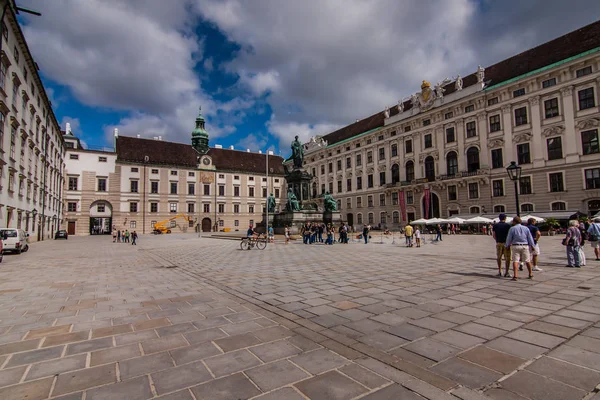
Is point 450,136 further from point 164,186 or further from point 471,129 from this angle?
point 164,186

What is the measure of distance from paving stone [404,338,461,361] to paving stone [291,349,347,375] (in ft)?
3.08

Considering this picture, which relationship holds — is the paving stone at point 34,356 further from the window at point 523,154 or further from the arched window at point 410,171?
the arched window at point 410,171

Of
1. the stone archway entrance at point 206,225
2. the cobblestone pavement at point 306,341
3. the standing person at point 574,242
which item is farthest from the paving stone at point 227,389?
the stone archway entrance at point 206,225

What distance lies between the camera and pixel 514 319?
5.02 metres

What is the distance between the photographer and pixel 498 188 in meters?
39.3

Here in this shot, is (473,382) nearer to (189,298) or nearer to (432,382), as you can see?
(432,382)

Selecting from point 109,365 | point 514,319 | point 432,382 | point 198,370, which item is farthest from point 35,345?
point 514,319

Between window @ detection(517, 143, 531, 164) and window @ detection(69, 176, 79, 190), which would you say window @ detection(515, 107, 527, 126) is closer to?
window @ detection(517, 143, 531, 164)

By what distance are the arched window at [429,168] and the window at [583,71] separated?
59.7ft

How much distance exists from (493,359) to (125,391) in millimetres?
3799

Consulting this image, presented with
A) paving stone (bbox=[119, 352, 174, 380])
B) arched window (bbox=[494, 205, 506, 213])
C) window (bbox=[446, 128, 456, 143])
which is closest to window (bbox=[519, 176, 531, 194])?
arched window (bbox=[494, 205, 506, 213])

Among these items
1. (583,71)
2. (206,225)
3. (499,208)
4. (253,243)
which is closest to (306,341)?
(253,243)

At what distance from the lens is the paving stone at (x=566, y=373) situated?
3021 mm

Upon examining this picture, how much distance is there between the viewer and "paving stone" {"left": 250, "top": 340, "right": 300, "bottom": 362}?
375 cm
